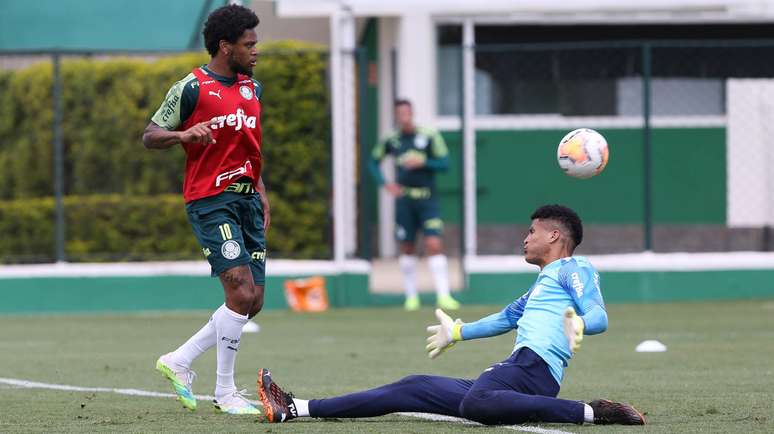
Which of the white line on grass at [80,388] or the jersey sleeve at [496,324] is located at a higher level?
the jersey sleeve at [496,324]

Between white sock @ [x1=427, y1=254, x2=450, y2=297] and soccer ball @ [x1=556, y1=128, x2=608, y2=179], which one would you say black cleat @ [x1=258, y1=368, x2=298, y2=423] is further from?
white sock @ [x1=427, y1=254, x2=450, y2=297]

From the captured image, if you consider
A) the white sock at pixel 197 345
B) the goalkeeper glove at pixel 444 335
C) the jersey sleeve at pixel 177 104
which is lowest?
the white sock at pixel 197 345

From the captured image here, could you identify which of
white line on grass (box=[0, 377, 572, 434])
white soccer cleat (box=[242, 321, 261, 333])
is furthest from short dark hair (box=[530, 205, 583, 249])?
white soccer cleat (box=[242, 321, 261, 333])

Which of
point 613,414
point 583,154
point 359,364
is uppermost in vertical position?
point 583,154

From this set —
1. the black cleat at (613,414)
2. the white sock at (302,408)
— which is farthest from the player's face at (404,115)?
the black cleat at (613,414)

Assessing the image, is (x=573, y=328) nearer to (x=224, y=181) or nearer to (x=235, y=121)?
(x=224, y=181)

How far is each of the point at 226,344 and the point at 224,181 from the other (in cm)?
89

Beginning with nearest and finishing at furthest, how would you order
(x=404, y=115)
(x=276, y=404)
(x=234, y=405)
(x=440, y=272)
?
1. (x=276, y=404)
2. (x=234, y=405)
3. (x=404, y=115)
4. (x=440, y=272)

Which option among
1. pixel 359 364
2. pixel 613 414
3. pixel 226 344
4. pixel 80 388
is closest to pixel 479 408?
pixel 613 414

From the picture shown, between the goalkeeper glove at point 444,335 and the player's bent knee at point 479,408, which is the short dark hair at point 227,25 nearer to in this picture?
the goalkeeper glove at point 444,335

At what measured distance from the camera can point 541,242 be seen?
24.3 ft

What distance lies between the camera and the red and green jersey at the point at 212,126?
8188 millimetres

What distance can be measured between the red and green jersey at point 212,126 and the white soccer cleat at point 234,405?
1.11 meters

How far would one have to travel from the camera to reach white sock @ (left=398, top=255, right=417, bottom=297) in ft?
54.4
